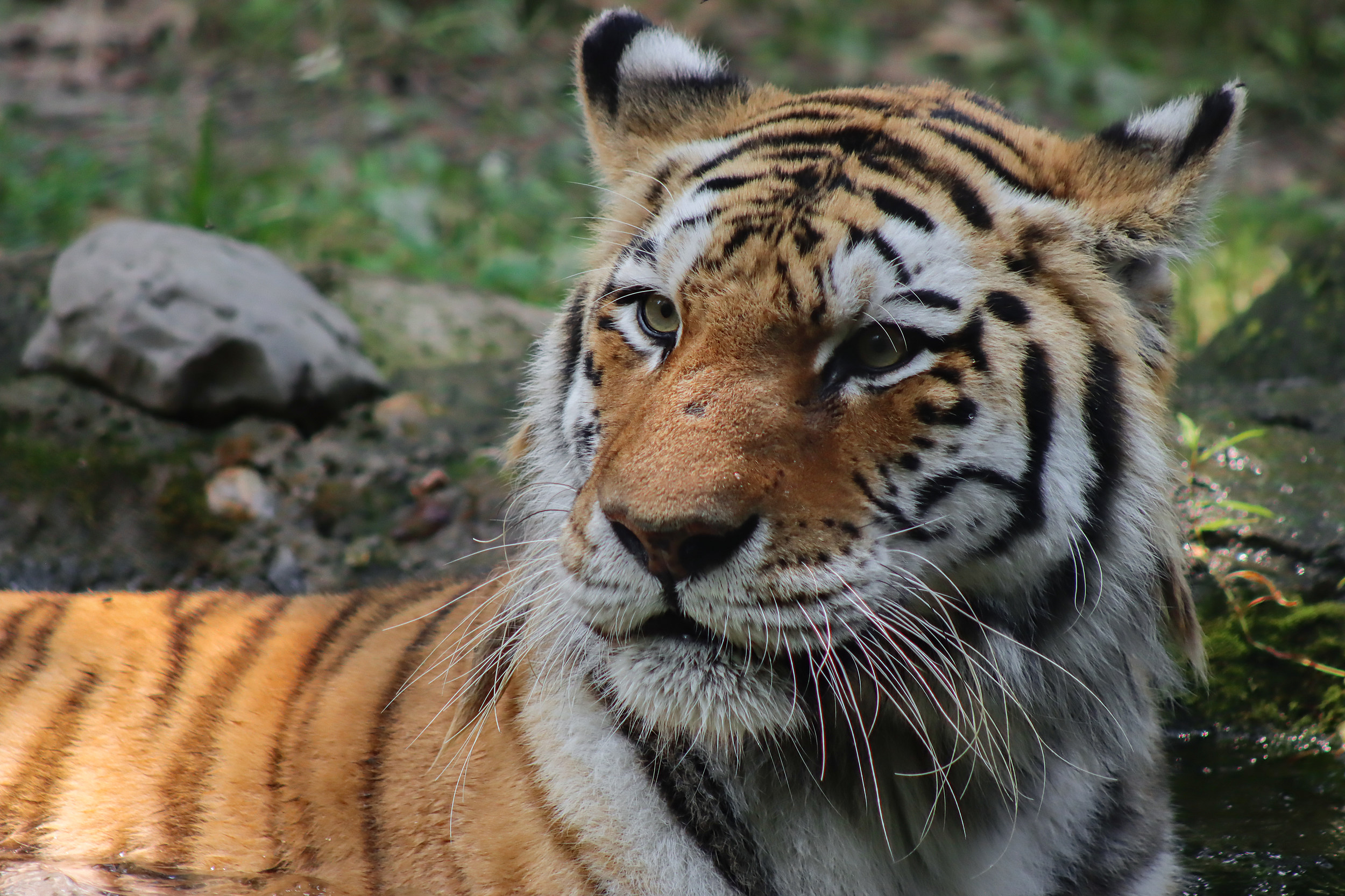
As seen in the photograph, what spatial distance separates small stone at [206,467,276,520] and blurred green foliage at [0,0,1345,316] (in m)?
1.57

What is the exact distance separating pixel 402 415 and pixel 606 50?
1.91 metres

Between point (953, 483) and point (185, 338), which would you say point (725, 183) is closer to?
point (953, 483)

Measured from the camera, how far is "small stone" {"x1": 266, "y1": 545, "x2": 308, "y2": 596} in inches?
141

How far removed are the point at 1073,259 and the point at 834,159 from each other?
41cm

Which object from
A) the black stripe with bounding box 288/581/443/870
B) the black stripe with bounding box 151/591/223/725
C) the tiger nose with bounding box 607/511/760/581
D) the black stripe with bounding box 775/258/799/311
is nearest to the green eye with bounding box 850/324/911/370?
the black stripe with bounding box 775/258/799/311

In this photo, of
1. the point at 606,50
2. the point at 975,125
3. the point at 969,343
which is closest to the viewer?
the point at 969,343

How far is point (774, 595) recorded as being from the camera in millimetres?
1659

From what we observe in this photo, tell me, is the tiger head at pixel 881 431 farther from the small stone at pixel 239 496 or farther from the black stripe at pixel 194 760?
the small stone at pixel 239 496

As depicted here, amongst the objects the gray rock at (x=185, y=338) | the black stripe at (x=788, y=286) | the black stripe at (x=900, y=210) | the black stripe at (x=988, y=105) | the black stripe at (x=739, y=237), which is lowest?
the gray rock at (x=185, y=338)

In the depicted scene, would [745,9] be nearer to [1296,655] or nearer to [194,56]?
[194,56]

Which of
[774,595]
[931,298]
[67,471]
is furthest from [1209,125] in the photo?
[67,471]

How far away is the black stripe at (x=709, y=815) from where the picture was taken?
1.95 metres

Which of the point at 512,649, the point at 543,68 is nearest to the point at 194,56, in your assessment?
the point at 543,68

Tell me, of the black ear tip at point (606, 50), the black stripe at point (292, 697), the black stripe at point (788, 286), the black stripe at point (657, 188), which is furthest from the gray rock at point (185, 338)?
the black stripe at point (788, 286)
